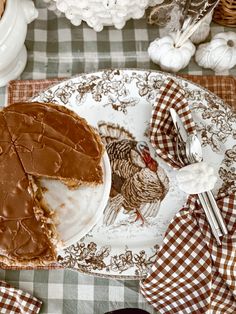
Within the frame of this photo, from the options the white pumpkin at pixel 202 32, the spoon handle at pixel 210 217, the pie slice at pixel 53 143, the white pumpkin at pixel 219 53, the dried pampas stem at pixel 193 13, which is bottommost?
the spoon handle at pixel 210 217

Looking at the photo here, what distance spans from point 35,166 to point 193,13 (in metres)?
0.40

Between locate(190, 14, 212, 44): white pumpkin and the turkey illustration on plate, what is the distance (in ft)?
0.76

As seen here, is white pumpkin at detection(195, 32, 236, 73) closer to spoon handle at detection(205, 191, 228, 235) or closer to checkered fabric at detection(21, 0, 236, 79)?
checkered fabric at detection(21, 0, 236, 79)

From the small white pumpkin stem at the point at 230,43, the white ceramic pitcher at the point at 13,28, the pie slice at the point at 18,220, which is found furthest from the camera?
the small white pumpkin stem at the point at 230,43

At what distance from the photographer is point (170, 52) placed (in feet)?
3.55

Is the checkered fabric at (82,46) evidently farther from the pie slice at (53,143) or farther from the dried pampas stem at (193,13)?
the pie slice at (53,143)

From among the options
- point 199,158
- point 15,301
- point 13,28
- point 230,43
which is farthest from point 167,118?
point 15,301

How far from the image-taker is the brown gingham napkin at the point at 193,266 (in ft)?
3.25

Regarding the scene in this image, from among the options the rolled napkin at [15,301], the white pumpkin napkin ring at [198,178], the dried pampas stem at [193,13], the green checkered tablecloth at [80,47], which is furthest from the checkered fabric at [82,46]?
the rolled napkin at [15,301]

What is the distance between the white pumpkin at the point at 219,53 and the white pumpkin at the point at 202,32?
0.02m

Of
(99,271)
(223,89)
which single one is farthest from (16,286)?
(223,89)

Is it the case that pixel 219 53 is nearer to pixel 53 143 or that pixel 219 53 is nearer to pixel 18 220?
pixel 53 143

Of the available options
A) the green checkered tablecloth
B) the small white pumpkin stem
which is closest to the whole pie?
the green checkered tablecloth

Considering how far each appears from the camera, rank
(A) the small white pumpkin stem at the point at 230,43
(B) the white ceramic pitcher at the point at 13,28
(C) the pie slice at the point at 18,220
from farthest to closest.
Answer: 1. (A) the small white pumpkin stem at the point at 230,43
2. (B) the white ceramic pitcher at the point at 13,28
3. (C) the pie slice at the point at 18,220
